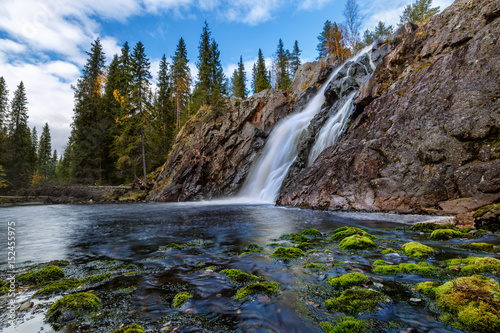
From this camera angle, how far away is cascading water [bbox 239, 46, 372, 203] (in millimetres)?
20998

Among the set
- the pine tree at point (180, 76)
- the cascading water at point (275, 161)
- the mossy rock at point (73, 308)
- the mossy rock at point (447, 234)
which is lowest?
the mossy rock at point (447, 234)

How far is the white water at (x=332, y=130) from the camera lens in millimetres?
17125

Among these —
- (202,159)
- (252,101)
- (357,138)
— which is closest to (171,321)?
(357,138)

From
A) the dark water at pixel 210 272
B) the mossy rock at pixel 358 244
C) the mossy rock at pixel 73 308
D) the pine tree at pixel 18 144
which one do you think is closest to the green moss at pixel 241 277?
the dark water at pixel 210 272

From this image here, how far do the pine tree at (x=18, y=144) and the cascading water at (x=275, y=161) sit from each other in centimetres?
3816

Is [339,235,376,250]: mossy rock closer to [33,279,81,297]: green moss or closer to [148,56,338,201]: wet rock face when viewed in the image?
[33,279,81,297]: green moss

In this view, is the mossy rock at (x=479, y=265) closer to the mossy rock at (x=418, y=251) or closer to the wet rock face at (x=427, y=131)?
the mossy rock at (x=418, y=251)

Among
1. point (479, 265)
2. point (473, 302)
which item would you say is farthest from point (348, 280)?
point (479, 265)

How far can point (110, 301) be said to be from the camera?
333 centimetres

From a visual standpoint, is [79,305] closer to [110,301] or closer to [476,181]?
[110,301]

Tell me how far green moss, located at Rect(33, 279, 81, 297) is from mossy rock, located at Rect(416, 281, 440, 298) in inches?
210

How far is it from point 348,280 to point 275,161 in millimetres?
19873

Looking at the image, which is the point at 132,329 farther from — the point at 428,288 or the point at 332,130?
the point at 332,130

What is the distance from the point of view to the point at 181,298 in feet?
11.0
